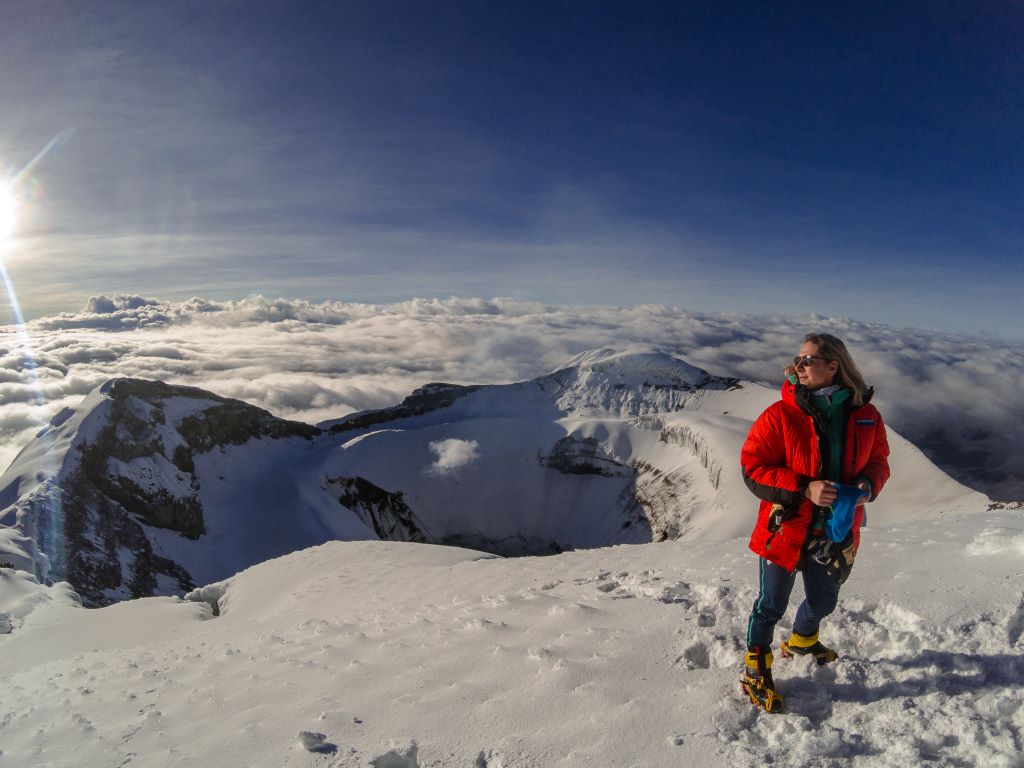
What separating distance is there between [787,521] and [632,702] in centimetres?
209

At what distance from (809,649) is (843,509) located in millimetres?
1675

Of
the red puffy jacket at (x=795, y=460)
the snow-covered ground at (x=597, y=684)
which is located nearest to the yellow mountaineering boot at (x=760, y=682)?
the snow-covered ground at (x=597, y=684)

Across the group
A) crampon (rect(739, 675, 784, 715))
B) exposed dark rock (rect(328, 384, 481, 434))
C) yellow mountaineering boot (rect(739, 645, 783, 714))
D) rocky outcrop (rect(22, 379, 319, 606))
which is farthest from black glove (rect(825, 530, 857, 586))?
exposed dark rock (rect(328, 384, 481, 434))

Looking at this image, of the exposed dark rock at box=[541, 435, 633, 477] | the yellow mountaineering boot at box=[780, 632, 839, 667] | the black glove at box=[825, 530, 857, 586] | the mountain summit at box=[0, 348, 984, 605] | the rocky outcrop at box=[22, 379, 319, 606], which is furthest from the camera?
the exposed dark rock at box=[541, 435, 633, 477]

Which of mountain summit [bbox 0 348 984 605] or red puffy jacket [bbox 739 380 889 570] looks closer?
red puffy jacket [bbox 739 380 889 570]

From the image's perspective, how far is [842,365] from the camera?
14.3 ft

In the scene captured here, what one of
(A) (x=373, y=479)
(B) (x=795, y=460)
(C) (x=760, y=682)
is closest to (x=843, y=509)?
(B) (x=795, y=460)

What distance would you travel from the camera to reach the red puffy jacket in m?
4.29

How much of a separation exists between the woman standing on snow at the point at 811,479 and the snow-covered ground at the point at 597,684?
0.61 m

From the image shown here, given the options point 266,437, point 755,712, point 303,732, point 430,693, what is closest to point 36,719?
point 303,732

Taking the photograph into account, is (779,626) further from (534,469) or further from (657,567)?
(534,469)

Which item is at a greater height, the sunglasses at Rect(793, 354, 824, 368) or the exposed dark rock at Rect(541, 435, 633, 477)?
the sunglasses at Rect(793, 354, 824, 368)

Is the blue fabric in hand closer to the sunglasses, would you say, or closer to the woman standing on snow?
the woman standing on snow

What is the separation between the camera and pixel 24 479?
53781 millimetres
